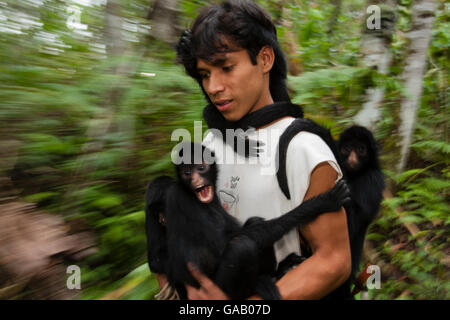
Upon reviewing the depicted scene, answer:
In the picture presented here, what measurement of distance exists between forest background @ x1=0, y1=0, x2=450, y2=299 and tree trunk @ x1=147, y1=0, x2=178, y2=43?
11 mm

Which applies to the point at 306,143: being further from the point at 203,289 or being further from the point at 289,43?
the point at 289,43

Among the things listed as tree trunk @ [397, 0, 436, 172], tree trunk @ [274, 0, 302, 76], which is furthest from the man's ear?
tree trunk @ [274, 0, 302, 76]

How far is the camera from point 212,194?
171 cm

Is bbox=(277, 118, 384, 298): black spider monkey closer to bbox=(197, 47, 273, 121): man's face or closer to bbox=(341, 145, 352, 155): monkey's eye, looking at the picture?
bbox=(341, 145, 352, 155): monkey's eye

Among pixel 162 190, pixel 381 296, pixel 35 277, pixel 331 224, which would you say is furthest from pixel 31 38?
pixel 381 296

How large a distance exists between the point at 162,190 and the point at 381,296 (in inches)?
111

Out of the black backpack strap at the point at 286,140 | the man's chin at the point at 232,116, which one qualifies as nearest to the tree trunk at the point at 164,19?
the man's chin at the point at 232,116

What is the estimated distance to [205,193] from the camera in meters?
1.71

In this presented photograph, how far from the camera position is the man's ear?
A: 5.16ft

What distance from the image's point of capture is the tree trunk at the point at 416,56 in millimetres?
3561

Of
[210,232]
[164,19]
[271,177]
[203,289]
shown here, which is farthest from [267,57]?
[164,19]

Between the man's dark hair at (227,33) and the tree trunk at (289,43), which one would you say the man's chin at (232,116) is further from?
the tree trunk at (289,43)

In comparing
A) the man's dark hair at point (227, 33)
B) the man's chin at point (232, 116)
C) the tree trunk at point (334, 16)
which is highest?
the tree trunk at point (334, 16)

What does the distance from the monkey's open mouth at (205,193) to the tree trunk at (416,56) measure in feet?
8.82
